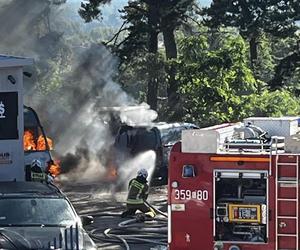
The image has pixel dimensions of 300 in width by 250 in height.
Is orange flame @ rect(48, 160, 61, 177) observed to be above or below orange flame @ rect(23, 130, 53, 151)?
below

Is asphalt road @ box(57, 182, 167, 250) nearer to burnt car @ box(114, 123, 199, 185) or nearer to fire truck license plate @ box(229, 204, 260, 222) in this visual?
burnt car @ box(114, 123, 199, 185)

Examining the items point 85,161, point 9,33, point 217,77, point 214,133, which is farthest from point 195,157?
point 9,33

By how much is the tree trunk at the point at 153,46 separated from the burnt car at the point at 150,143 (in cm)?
829

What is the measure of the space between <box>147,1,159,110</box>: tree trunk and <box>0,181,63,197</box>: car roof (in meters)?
17.0

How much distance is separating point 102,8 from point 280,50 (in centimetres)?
3050

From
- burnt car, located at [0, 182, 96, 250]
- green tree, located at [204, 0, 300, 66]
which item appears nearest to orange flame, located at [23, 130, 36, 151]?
burnt car, located at [0, 182, 96, 250]

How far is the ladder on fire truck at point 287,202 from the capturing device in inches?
353

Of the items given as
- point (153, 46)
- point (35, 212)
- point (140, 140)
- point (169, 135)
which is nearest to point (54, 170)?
point (140, 140)

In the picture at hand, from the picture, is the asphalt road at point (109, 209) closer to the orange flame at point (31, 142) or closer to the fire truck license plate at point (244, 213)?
the orange flame at point (31, 142)

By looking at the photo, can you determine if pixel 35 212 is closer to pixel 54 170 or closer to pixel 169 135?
pixel 54 170

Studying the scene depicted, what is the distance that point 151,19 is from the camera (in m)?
29.1

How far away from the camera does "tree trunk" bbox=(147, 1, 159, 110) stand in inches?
1113

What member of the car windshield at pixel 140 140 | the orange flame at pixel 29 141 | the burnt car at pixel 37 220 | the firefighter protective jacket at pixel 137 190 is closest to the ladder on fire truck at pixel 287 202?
the burnt car at pixel 37 220

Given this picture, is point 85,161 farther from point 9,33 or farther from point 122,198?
point 9,33
